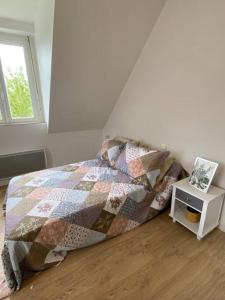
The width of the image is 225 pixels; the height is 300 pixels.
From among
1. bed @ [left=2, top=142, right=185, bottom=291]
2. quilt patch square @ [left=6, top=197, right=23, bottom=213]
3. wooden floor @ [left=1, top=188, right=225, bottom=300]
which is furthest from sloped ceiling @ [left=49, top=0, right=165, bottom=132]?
wooden floor @ [left=1, top=188, right=225, bottom=300]

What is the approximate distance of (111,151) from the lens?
2.55 metres

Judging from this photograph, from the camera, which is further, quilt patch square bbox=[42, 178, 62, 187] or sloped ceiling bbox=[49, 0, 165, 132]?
quilt patch square bbox=[42, 178, 62, 187]

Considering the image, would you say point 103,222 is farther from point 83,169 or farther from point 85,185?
point 83,169

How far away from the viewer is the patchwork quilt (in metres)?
1.39

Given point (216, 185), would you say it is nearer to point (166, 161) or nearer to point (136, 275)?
point (166, 161)

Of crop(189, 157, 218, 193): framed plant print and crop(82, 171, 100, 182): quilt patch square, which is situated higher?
crop(189, 157, 218, 193): framed plant print

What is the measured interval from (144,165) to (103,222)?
77 cm

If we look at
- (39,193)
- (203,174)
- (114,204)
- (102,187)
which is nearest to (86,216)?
(114,204)

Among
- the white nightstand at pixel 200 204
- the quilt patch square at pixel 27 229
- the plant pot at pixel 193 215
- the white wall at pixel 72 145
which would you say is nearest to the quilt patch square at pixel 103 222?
the quilt patch square at pixel 27 229

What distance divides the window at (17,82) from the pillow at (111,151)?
4.34ft

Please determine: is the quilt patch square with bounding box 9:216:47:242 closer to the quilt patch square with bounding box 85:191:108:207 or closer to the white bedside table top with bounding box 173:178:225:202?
the quilt patch square with bounding box 85:191:108:207

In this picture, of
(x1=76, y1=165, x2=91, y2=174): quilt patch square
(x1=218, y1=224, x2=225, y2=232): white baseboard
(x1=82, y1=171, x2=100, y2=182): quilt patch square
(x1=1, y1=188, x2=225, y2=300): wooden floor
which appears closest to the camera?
(x1=1, y1=188, x2=225, y2=300): wooden floor

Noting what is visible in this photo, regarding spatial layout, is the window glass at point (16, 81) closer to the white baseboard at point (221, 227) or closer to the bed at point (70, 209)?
the bed at point (70, 209)

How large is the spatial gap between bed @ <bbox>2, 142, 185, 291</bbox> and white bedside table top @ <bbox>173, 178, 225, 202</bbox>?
16 centimetres
